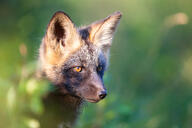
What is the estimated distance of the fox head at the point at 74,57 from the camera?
175 inches

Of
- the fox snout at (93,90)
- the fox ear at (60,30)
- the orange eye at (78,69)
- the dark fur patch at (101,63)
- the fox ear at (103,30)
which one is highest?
the fox ear at (103,30)

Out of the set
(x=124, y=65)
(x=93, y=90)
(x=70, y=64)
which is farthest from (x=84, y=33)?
(x=124, y=65)

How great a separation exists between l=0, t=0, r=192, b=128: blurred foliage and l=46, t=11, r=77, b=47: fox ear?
414 millimetres

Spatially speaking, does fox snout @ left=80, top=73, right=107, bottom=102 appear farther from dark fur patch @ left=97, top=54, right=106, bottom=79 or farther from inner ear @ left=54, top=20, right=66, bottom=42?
inner ear @ left=54, top=20, right=66, bottom=42

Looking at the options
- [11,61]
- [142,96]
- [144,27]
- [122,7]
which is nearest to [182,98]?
[142,96]

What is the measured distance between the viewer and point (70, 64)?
15.2ft

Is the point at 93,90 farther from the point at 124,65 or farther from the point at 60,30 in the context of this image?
the point at 124,65

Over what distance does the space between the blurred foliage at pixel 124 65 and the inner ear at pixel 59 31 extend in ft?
1.61

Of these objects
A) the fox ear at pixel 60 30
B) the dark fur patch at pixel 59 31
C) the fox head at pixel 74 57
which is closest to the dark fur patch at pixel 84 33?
the fox head at pixel 74 57

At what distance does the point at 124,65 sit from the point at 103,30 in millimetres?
3558

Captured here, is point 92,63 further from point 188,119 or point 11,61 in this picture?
point 188,119

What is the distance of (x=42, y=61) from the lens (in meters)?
4.75

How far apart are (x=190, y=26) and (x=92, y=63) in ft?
20.0

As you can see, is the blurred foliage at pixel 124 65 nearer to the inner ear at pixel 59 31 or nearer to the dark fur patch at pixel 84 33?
the inner ear at pixel 59 31
